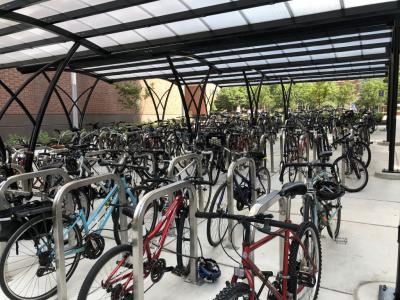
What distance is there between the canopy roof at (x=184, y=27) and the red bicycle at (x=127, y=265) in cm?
296

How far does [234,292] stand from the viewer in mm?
1806

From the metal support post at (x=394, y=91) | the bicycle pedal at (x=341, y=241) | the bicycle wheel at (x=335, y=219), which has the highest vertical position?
the metal support post at (x=394, y=91)

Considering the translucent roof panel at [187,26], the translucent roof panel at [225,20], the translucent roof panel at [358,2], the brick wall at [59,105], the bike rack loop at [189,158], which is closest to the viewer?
the bike rack loop at [189,158]

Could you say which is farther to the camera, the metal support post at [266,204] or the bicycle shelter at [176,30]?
the bicycle shelter at [176,30]

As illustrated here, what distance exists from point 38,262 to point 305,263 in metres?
2.28

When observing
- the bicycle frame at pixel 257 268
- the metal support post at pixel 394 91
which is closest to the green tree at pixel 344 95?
the metal support post at pixel 394 91

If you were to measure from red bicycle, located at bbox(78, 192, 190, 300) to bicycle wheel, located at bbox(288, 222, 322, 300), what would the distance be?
99 cm

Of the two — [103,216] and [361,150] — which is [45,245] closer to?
[103,216]

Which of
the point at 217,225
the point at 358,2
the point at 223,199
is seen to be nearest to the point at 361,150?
the point at 358,2

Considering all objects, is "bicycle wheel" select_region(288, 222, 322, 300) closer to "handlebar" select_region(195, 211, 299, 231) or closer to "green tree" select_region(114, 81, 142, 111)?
"handlebar" select_region(195, 211, 299, 231)

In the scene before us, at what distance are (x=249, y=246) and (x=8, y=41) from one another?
6.75 metres

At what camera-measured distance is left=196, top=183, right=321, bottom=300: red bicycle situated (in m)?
1.91

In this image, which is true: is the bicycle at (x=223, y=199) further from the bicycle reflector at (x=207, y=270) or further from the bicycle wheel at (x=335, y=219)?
the bicycle wheel at (x=335, y=219)

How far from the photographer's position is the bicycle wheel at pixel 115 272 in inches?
90.4
